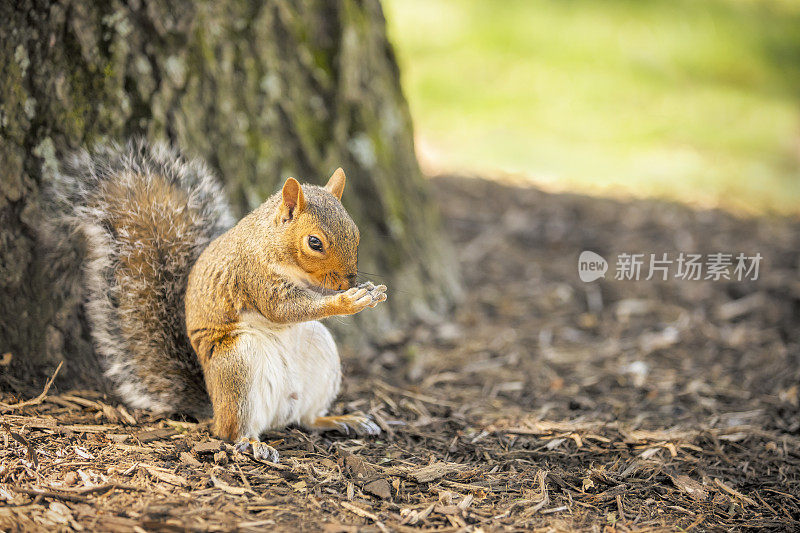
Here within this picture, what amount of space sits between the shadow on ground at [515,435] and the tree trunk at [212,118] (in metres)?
0.26

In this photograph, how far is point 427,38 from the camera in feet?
30.6

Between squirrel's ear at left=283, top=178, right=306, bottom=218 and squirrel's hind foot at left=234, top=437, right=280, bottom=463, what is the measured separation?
2.13 feet

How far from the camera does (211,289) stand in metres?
2.10

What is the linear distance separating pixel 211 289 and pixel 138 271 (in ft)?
0.87

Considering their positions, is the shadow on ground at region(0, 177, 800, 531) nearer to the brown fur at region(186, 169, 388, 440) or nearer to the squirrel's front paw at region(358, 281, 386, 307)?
the brown fur at region(186, 169, 388, 440)

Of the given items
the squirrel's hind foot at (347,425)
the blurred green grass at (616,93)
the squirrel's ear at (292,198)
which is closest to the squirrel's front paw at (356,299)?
the squirrel's ear at (292,198)

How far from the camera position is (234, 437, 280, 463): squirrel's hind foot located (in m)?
2.00

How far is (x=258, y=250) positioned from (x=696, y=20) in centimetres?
904

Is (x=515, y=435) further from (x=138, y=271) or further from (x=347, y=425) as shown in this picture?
(x=138, y=271)

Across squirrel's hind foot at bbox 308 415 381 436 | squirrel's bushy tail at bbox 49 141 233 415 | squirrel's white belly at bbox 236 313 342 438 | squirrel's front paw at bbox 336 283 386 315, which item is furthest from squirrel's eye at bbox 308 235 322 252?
squirrel's hind foot at bbox 308 415 381 436

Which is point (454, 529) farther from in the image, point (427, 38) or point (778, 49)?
point (778, 49)

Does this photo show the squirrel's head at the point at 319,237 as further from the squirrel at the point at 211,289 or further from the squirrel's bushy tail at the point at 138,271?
the squirrel's bushy tail at the point at 138,271

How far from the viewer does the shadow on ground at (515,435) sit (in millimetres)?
1806

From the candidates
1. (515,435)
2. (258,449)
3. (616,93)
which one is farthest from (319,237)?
(616,93)
